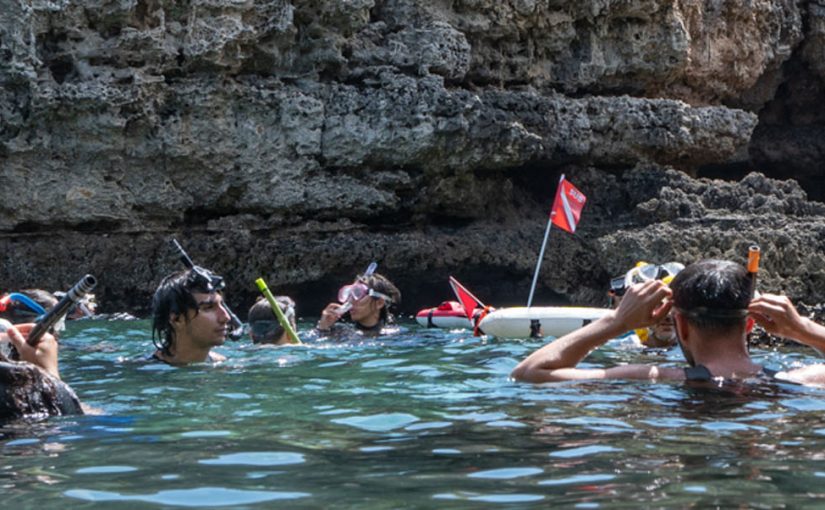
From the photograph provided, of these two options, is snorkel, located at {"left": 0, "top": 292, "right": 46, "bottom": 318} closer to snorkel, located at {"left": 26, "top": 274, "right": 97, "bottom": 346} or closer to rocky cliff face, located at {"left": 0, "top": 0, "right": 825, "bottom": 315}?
snorkel, located at {"left": 26, "top": 274, "right": 97, "bottom": 346}

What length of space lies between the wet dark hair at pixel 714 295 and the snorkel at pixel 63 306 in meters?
2.48

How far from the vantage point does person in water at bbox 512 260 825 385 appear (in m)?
4.96

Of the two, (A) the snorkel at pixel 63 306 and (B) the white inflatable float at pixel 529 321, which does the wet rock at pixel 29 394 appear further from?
(B) the white inflatable float at pixel 529 321

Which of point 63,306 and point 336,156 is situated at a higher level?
point 336,156

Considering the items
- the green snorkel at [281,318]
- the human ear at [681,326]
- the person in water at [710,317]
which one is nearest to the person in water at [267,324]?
the green snorkel at [281,318]

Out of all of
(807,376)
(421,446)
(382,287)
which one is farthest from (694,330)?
(382,287)

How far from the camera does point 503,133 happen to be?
15.9 m

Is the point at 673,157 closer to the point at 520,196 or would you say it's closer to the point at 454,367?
the point at 520,196

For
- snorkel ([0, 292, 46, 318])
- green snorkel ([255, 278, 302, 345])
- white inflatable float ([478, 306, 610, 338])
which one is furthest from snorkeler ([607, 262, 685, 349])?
snorkel ([0, 292, 46, 318])

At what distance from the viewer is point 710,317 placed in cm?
502

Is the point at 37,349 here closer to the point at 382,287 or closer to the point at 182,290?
the point at 182,290

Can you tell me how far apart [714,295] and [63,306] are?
8.91 ft

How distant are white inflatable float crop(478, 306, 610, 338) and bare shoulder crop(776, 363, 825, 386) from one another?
504 cm

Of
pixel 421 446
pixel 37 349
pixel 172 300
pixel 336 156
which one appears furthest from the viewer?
pixel 336 156
